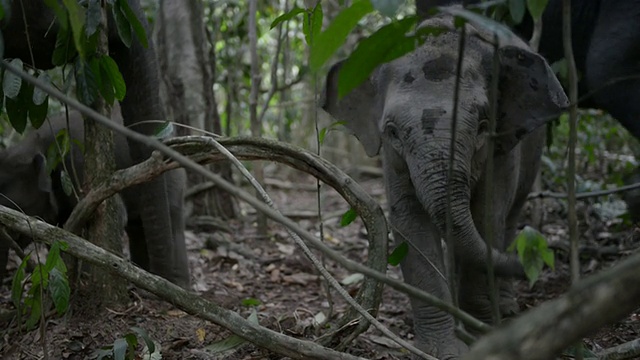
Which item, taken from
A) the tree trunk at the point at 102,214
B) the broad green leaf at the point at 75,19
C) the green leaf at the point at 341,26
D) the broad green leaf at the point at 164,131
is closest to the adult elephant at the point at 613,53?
the broad green leaf at the point at 164,131

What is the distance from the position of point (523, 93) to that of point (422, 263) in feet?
3.40

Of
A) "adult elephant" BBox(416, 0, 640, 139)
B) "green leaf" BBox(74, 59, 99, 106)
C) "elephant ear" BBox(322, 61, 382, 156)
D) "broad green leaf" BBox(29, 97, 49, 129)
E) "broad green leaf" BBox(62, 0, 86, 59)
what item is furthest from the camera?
"adult elephant" BBox(416, 0, 640, 139)

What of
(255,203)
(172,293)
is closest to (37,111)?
(172,293)

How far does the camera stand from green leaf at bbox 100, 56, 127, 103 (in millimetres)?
3504

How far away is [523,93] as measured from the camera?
13.9ft

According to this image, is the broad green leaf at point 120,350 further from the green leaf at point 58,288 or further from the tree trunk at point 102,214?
the tree trunk at point 102,214

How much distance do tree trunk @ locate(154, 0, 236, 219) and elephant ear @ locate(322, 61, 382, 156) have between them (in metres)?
3.29

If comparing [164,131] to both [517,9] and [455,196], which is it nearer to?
[455,196]

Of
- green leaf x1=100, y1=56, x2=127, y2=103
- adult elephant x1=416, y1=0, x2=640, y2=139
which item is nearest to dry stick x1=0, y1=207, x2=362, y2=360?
green leaf x1=100, y1=56, x2=127, y2=103

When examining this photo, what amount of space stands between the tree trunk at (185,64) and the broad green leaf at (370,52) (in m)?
5.72

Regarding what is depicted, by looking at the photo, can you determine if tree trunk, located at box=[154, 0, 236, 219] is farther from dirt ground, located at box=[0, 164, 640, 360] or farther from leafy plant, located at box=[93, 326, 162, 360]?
leafy plant, located at box=[93, 326, 162, 360]

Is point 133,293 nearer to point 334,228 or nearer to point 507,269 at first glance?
point 507,269

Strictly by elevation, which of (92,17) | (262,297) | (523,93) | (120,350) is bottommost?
(262,297)

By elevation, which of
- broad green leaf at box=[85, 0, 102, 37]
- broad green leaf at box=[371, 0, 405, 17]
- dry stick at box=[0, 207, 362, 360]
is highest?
broad green leaf at box=[85, 0, 102, 37]
